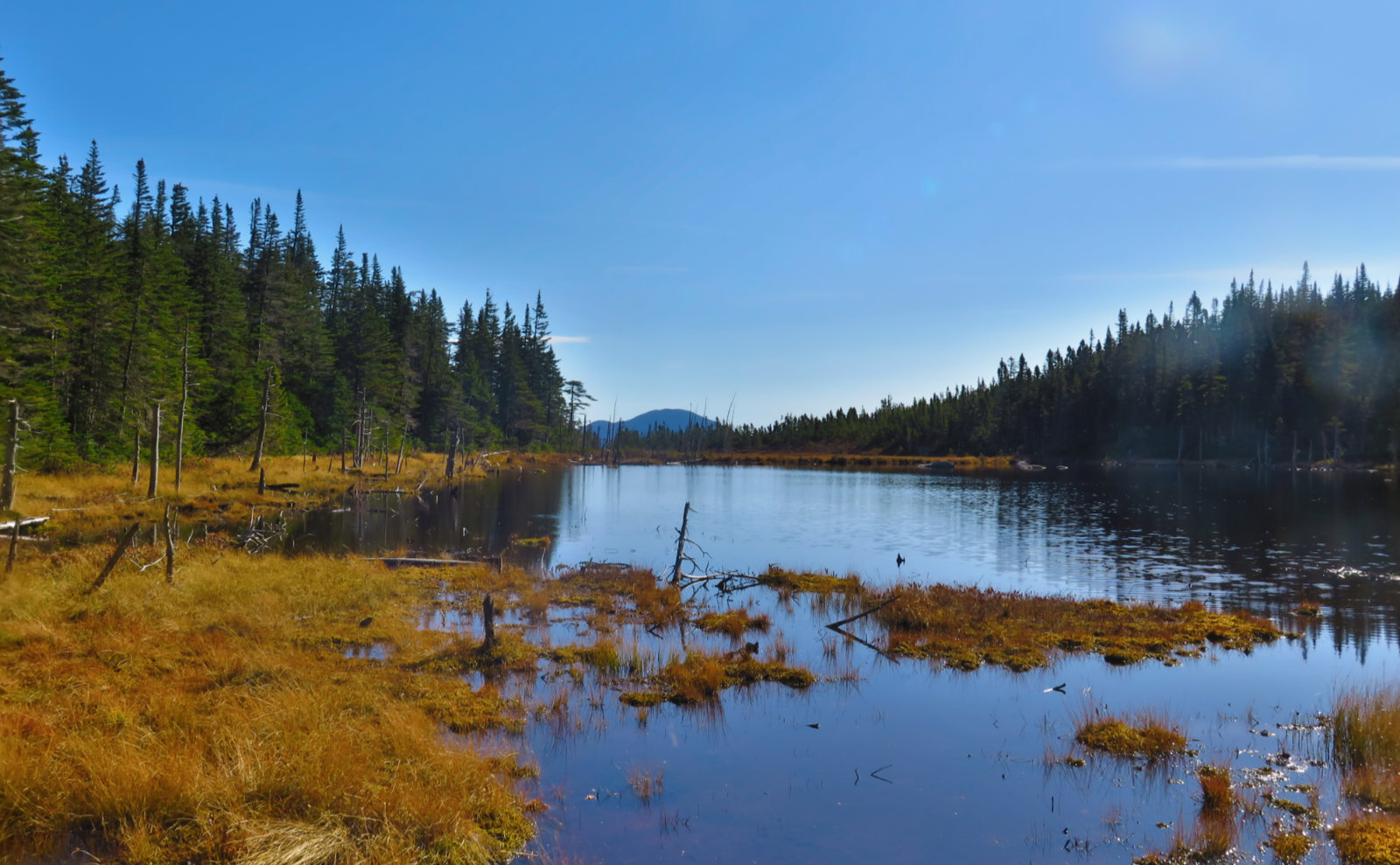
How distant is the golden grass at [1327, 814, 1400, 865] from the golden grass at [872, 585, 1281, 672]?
7422 millimetres

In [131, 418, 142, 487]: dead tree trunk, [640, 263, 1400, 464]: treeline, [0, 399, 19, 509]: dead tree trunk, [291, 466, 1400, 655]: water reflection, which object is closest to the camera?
[291, 466, 1400, 655]: water reflection

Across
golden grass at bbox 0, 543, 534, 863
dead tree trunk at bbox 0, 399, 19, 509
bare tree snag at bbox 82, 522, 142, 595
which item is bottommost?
golden grass at bbox 0, 543, 534, 863

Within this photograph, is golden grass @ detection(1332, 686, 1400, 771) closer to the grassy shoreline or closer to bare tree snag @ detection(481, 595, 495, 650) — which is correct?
the grassy shoreline

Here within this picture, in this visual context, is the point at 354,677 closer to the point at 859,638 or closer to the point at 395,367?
the point at 859,638

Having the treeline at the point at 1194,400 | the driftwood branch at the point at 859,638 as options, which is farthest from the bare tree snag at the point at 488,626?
the treeline at the point at 1194,400

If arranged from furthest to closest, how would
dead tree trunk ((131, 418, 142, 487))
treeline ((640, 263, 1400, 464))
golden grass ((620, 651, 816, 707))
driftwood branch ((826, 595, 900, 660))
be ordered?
treeline ((640, 263, 1400, 464)) → dead tree trunk ((131, 418, 142, 487)) → driftwood branch ((826, 595, 900, 660)) → golden grass ((620, 651, 816, 707))

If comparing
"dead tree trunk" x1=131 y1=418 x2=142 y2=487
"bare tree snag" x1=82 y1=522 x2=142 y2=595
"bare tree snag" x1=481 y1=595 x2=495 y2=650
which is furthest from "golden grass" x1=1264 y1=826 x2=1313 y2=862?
"dead tree trunk" x1=131 y1=418 x2=142 y2=487

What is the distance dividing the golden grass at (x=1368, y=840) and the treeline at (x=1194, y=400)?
11674 cm

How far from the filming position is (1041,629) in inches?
770

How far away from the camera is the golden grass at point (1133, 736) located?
A: 1159cm

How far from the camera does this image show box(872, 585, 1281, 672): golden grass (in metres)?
17.5

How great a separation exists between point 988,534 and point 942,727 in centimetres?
3109

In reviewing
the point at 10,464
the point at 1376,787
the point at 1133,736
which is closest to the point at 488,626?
the point at 1133,736

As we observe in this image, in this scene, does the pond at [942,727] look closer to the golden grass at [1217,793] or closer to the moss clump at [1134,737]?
the golden grass at [1217,793]
